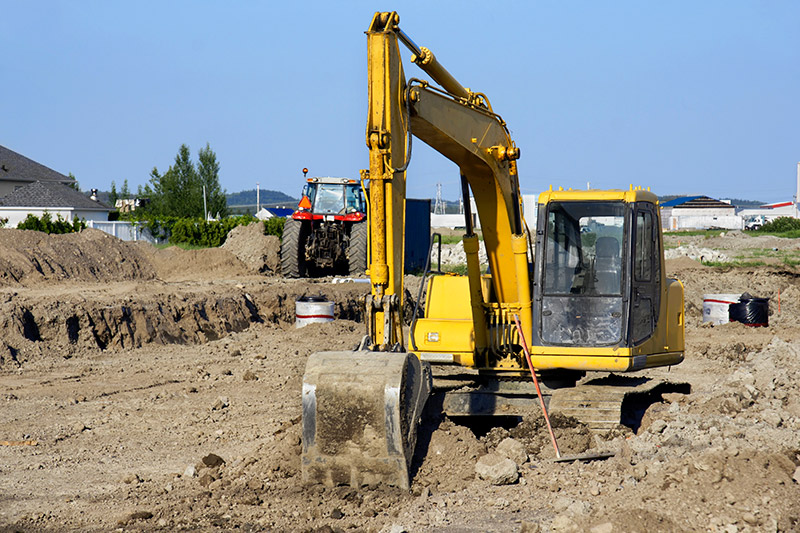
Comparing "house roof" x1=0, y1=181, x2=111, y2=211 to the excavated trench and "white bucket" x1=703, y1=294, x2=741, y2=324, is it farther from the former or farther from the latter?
"white bucket" x1=703, y1=294, x2=741, y2=324

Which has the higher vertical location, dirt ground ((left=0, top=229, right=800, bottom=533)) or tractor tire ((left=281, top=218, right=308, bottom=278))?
tractor tire ((left=281, top=218, right=308, bottom=278))

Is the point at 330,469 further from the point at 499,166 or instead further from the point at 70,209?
the point at 70,209

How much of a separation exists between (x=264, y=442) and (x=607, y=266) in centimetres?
347

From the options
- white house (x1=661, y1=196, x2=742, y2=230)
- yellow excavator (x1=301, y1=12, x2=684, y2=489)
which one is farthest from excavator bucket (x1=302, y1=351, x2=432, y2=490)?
white house (x1=661, y1=196, x2=742, y2=230)

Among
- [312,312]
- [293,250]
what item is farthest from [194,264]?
[312,312]

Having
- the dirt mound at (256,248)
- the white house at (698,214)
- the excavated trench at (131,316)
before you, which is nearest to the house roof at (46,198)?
the dirt mound at (256,248)

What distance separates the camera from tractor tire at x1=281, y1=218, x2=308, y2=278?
21.4 metres

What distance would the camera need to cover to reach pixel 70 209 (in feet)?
145

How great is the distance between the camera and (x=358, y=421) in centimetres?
585

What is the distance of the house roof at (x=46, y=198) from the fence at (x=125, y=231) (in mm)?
12348

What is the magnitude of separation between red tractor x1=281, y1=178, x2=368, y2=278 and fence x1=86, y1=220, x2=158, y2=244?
13167 millimetres

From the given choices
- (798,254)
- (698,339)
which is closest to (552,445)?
(698,339)

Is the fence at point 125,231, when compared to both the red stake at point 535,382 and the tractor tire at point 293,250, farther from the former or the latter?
the red stake at point 535,382

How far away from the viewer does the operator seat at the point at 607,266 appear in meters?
7.93
